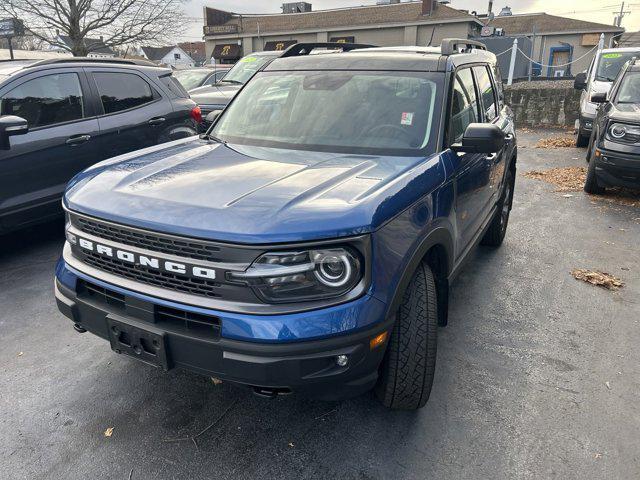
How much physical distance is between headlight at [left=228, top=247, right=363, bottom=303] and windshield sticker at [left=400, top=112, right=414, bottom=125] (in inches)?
51.9

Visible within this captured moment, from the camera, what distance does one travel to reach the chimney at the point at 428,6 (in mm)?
34531

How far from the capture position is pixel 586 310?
12.7ft

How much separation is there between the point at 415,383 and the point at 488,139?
1369mm

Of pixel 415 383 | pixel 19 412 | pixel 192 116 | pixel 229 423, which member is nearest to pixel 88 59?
pixel 192 116

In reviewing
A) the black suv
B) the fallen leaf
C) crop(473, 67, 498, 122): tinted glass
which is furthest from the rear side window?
the fallen leaf

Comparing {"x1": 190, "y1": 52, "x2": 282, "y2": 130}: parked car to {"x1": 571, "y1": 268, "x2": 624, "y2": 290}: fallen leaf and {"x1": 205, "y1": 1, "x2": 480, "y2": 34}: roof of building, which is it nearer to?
{"x1": 571, "y1": 268, "x2": 624, "y2": 290}: fallen leaf

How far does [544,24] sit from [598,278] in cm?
4077

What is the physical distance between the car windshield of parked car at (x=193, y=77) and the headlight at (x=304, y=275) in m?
9.85

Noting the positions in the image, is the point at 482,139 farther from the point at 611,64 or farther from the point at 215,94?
the point at 611,64

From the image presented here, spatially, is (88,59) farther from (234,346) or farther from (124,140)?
(234,346)

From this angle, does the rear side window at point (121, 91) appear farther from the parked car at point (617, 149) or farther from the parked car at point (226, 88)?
the parked car at point (617, 149)

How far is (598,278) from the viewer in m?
4.41

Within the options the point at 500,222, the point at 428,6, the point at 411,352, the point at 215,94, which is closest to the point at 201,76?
the point at 215,94

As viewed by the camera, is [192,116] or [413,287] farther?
[192,116]
